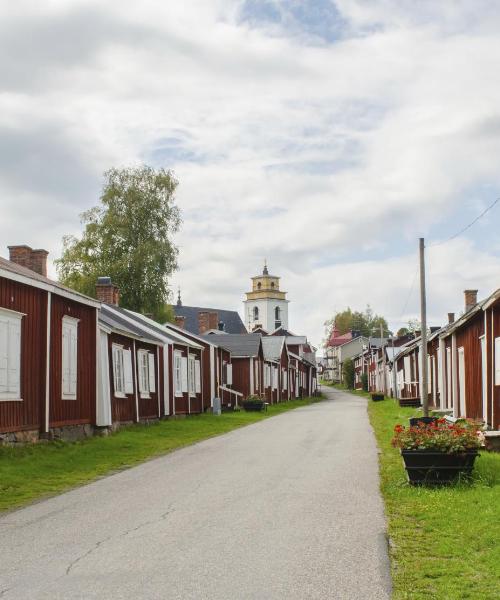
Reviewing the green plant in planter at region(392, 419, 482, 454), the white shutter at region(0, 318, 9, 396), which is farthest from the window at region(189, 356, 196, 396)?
the green plant in planter at region(392, 419, 482, 454)

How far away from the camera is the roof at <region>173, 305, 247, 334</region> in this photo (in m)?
99.8

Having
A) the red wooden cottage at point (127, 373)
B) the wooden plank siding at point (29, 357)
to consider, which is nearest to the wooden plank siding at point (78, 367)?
the red wooden cottage at point (127, 373)

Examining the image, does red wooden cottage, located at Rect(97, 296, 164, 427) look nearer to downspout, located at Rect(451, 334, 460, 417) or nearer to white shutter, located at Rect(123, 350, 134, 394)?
white shutter, located at Rect(123, 350, 134, 394)

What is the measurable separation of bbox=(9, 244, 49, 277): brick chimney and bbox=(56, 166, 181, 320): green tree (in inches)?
998

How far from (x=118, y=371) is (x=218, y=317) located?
3091 inches

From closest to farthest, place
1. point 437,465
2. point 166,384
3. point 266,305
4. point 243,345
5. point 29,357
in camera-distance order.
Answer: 1. point 437,465
2. point 29,357
3. point 166,384
4. point 243,345
5. point 266,305

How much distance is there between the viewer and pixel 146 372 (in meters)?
28.6

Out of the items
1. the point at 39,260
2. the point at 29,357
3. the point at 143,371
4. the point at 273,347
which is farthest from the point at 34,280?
the point at 273,347

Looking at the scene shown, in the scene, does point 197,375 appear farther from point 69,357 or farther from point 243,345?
point 69,357

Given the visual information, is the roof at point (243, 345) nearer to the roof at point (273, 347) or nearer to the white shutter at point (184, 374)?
the roof at point (273, 347)

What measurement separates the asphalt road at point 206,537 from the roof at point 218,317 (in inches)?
3350

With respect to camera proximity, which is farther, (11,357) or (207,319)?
(207,319)

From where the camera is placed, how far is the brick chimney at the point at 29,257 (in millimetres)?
23906

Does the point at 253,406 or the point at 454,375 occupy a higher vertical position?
the point at 454,375
